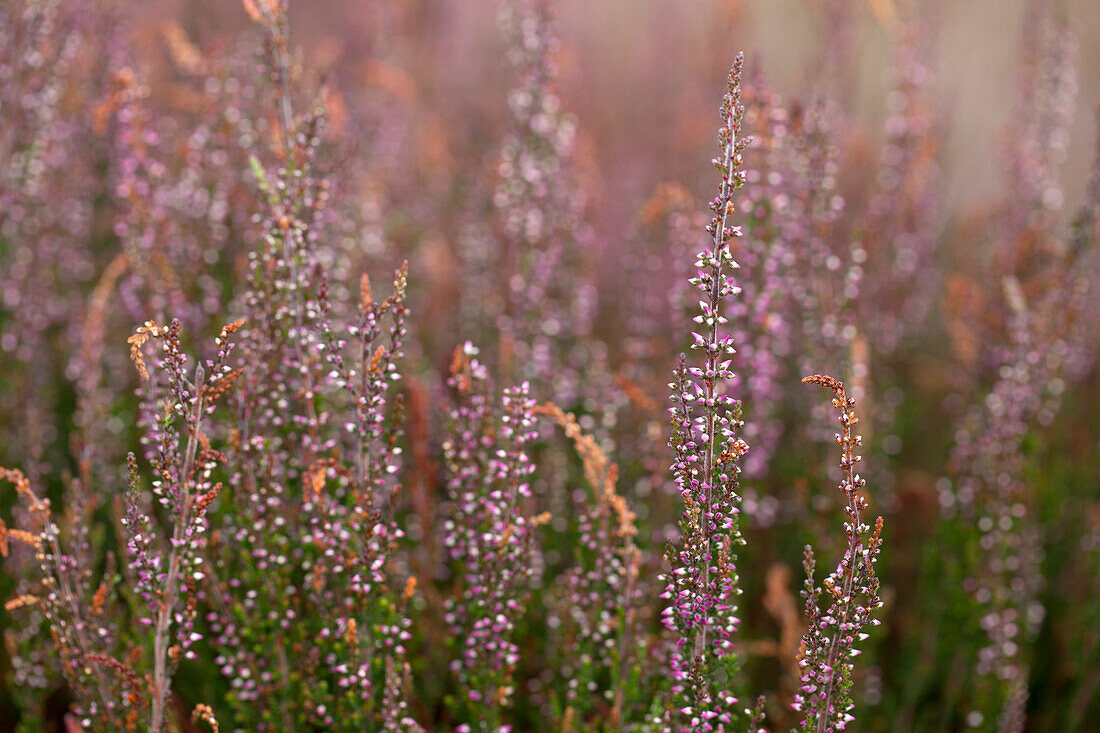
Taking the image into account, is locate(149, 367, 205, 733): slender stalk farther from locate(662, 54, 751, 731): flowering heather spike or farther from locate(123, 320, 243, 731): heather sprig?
locate(662, 54, 751, 731): flowering heather spike

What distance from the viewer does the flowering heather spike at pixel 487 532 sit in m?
2.54

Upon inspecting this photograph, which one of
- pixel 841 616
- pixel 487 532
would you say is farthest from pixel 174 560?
pixel 841 616

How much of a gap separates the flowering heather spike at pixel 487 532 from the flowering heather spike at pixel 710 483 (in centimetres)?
57

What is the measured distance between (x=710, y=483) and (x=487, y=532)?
915 millimetres

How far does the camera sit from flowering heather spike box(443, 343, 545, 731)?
2.54m

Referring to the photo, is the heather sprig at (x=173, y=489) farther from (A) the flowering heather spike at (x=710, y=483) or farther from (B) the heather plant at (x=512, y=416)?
(A) the flowering heather spike at (x=710, y=483)

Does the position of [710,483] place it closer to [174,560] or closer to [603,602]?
[603,602]

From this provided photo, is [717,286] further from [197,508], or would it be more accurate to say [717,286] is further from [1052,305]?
[1052,305]

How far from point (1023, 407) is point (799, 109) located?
1616 mm

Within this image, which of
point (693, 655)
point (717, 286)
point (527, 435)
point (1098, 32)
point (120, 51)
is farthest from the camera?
point (1098, 32)

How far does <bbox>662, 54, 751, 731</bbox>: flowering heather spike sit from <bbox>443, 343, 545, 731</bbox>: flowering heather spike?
22.3 inches

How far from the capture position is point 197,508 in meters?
2.10

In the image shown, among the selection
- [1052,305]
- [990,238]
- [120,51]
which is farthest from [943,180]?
[120,51]

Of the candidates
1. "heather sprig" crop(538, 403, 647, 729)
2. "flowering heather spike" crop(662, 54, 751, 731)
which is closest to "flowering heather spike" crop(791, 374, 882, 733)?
"flowering heather spike" crop(662, 54, 751, 731)
